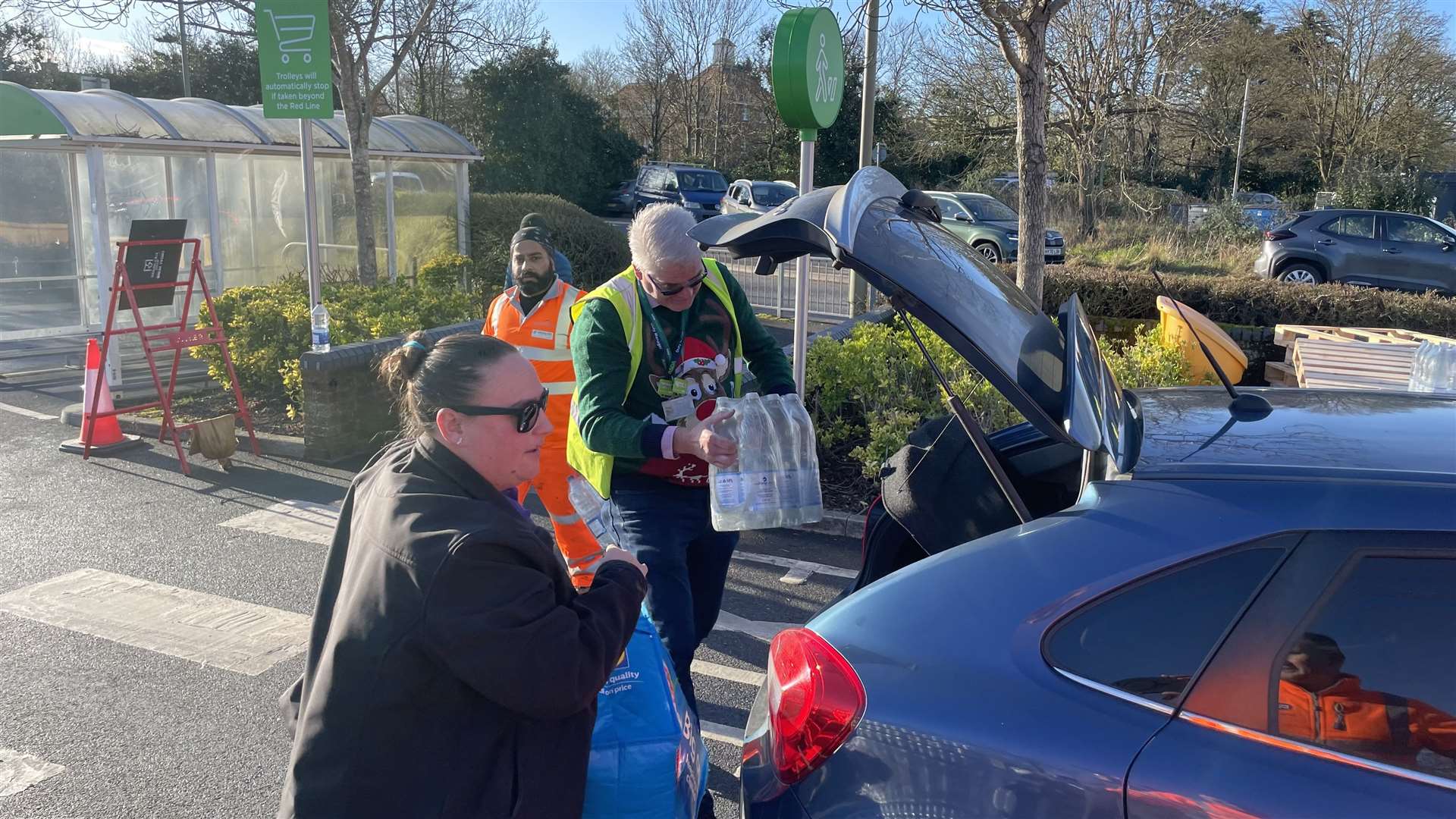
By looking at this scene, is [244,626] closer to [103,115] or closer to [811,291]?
[103,115]

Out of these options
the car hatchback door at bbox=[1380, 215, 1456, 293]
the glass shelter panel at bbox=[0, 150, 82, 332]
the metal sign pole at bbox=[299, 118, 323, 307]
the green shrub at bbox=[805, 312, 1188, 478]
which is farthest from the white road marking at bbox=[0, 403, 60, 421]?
the car hatchback door at bbox=[1380, 215, 1456, 293]

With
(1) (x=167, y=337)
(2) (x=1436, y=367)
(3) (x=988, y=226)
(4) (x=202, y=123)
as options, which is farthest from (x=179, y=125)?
(3) (x=988, y=226)

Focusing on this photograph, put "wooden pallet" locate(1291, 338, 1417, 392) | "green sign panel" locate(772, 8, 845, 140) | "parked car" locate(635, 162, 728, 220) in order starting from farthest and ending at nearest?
"parked car" locate(635, 162, 728, 220) < "wooden pallet" locate(1291, 338, 1417, 392) < "green sign panel" locate(772, 8, 845, 140)

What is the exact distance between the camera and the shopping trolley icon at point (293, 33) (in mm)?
8273

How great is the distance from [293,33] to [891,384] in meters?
5.58

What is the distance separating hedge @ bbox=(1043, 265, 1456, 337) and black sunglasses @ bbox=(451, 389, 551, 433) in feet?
32.1

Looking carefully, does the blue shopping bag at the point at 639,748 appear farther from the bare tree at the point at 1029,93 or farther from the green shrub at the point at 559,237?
the green shrub at the point at 559,237

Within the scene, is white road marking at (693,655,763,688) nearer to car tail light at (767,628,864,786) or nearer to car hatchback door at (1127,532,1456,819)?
car tail light at (767,628,864,786)

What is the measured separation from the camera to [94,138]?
1132 cm

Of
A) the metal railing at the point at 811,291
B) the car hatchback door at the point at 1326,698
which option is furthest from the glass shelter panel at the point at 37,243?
the car hatchback door at the point at 1326,698

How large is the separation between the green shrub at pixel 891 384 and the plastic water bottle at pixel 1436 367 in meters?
1.67

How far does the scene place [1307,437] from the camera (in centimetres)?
227

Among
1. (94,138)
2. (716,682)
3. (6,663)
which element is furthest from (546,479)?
(94,138)

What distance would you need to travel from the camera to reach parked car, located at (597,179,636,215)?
31797 millimetres
